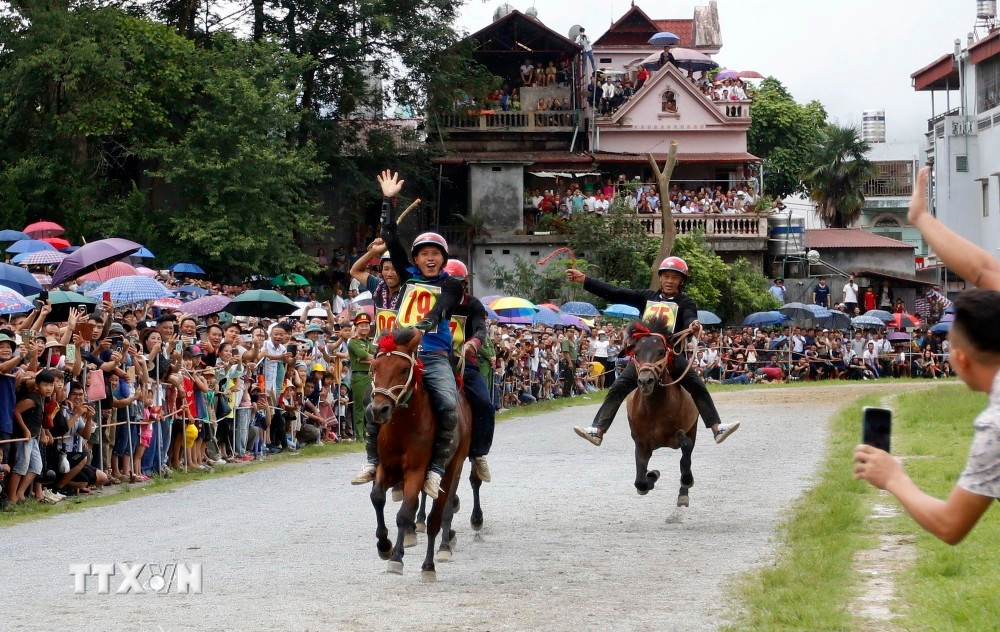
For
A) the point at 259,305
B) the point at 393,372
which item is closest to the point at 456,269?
the point at 393,372

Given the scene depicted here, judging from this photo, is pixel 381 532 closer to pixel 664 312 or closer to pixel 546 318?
pixel 664 312

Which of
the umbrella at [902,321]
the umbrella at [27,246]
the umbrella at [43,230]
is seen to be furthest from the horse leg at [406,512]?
the umbrella at [902,321]

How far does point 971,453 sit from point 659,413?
30.7 feet

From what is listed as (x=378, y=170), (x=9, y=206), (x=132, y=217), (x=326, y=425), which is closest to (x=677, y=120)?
(x=378, y=170)

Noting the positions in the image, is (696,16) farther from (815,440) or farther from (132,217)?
(815,440)

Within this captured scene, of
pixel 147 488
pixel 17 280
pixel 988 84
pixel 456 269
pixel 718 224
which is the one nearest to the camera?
pixel 456 269

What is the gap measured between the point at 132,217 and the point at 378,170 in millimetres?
14044

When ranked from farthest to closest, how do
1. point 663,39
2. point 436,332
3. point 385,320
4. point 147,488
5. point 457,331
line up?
point 663,39, point 147,488, point 457,331, point 436,332, point 385,320

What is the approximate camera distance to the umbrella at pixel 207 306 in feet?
83.8

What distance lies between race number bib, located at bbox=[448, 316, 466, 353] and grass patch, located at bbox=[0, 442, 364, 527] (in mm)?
5415

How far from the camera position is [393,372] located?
979 cm

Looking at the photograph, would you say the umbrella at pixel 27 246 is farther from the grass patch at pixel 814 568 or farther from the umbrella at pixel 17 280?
the grass patch at pixel 814 568


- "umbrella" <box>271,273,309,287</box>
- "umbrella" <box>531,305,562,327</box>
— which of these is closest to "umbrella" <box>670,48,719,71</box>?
"umbrella" <box>531,305,562,327</box>

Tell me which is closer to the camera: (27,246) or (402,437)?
(402,437)
